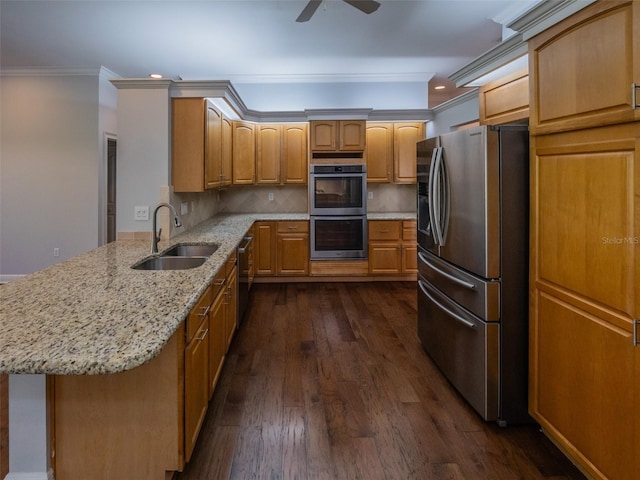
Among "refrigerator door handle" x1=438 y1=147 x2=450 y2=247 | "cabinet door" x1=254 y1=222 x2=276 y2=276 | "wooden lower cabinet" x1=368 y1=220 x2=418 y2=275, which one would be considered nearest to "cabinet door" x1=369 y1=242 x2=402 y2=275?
"wooden lower cabinet" x1=368 y1=220 x2=418 y2=275

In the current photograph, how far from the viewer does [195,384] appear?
182 centimetres

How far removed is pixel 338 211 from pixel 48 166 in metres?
3.95

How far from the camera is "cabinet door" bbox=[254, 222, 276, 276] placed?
5348 millimetres

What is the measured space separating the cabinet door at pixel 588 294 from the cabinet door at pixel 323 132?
3619mm

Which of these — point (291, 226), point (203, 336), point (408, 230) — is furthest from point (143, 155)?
point (408, 230)

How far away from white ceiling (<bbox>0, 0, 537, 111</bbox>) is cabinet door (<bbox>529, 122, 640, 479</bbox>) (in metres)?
2.50

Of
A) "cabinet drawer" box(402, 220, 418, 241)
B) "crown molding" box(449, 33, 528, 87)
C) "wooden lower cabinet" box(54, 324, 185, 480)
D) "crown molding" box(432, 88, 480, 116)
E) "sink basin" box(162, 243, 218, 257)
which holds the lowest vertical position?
"wooden lower cabinet" box(54, 324, 185, 480)

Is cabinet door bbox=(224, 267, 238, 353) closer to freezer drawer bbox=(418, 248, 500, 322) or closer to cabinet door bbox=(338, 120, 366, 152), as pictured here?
freezer drawer bbox=(418, 248, 500, 322)

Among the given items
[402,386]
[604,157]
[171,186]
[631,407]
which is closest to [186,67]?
[171,186]

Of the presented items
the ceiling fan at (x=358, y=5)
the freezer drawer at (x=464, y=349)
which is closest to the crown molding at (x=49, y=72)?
the ceiling fan at (x=358, y=5)

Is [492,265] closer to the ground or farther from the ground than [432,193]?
closer to the ground

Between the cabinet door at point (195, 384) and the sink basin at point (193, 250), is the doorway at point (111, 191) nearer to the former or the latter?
the sink basin at point (193, 250)

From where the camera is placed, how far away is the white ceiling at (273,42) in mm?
3562

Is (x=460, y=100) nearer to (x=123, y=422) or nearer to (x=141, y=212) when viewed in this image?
(x=141, y=212)
